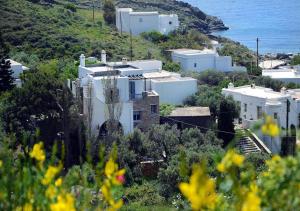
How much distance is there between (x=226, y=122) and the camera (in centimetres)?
2320

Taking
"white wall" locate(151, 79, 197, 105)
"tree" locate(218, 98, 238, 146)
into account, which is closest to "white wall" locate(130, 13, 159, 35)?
"white wall" locate(151, 79, 197, 105)

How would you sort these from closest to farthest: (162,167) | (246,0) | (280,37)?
1. (162,167)
2. (280,37)
3. (246,0)

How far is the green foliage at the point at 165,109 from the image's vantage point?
24031 mm

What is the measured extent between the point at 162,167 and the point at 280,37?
63.1 m

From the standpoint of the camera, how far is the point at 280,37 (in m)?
80.7

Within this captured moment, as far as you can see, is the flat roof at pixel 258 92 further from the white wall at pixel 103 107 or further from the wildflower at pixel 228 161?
the wildflower at pixel 228 161

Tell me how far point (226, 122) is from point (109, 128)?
4.15m

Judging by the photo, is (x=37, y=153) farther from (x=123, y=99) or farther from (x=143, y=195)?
(x=123, y=99)

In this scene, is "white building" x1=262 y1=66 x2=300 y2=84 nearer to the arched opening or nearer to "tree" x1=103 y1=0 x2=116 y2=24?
the arched opening

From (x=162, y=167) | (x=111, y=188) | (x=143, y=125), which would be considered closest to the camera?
(x=111, y=188)

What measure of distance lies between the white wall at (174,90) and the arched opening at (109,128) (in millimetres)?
3970

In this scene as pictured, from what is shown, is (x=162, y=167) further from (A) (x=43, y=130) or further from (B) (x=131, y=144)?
(A) (x=43, y=130)

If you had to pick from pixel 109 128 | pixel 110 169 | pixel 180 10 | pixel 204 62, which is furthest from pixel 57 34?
pixel 110 169

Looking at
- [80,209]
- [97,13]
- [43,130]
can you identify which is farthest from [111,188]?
[97,13]
